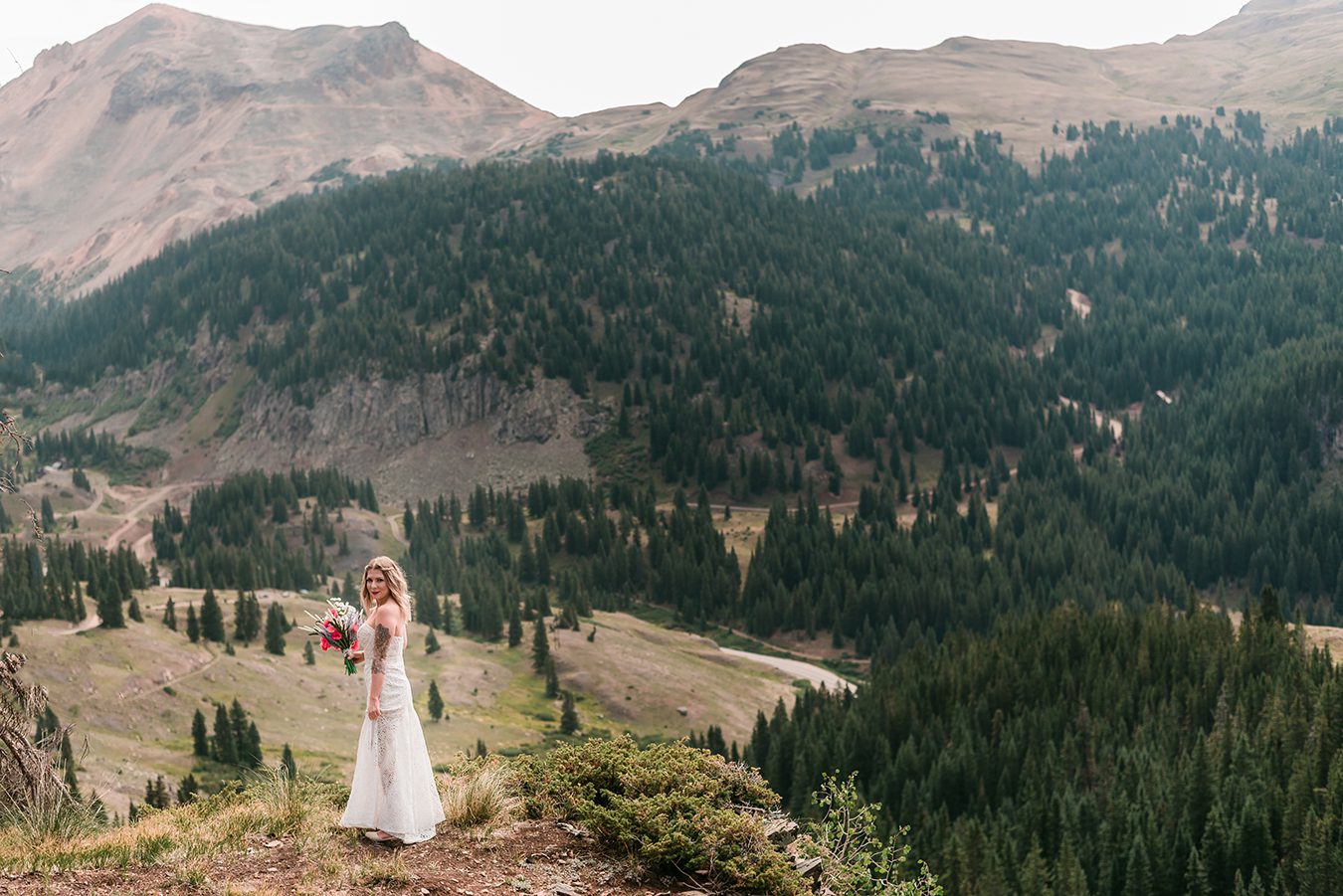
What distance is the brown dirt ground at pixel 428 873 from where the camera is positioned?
25.5 m

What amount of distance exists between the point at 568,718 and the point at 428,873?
152m

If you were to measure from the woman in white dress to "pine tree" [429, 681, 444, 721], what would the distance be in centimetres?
13903

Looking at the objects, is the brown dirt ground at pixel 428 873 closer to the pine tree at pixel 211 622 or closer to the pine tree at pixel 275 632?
the pine tree at pixel 211 622

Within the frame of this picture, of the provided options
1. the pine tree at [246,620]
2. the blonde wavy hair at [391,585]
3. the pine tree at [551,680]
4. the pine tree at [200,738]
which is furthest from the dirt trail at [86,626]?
the blonde wavy hair at [391,585]

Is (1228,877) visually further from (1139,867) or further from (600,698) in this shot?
(600,698)

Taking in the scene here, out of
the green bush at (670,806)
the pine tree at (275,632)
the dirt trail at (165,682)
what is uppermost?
the green bush at (670,806)

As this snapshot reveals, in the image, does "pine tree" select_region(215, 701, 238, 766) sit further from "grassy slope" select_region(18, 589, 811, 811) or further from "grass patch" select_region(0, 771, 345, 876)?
"grass patch" select_region(0, 771, 345, 876)

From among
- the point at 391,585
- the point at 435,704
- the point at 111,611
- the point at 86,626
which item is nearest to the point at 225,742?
the point at 111,611

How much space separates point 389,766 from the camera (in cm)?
2794

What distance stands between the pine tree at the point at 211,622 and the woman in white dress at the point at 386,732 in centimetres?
14848

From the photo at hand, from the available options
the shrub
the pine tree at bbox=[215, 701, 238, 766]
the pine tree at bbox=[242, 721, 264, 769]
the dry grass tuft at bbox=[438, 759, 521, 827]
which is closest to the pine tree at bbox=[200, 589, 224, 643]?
the pine tree at bbox=[242, 721, 264, 769]

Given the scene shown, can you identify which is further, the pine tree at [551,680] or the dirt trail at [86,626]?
the pine tree at [551,680]

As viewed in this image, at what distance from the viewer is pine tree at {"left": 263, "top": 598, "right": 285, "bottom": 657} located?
171 meters

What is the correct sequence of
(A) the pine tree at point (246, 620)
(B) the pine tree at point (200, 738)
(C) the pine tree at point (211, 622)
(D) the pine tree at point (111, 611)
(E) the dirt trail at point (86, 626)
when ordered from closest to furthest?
(B) the pine tree at point (200, 738), (E) the dirt trail at point (86, 626), (D) the pine tree at point (111, 611), (C) the pine tree at point (211, 622), (A) the pine tree at point (246, 620)
